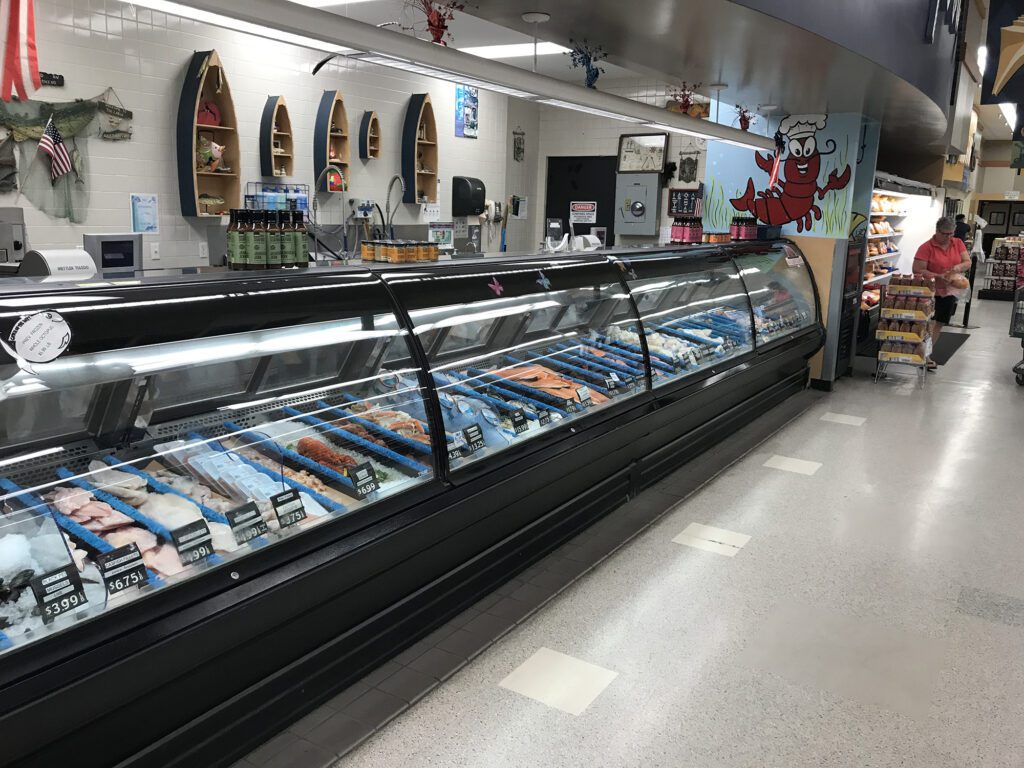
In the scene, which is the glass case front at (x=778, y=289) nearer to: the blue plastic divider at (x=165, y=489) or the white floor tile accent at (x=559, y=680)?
the white floor tile accent at (x=559, y=680)

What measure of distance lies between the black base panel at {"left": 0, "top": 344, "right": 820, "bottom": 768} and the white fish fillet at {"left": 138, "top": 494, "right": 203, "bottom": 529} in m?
0.25

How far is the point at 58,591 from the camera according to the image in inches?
68.7

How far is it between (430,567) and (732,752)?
1125 millimetres

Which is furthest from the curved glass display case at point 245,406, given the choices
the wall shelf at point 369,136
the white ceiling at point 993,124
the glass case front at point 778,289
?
the white ceiling at point 993,124

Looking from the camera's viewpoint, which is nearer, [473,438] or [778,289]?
[473,438]

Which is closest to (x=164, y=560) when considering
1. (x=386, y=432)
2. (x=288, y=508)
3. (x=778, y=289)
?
(x=288, y=508)

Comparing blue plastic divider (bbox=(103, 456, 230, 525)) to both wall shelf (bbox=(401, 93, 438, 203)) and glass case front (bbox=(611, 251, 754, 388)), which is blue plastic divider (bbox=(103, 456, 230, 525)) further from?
wall shelf (bbox=(401, 93, 438, 203))

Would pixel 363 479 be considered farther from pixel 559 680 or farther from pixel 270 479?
pixel 559 680

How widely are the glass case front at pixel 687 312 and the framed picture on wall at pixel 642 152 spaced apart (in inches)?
240

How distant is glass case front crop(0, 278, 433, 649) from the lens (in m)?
1.86

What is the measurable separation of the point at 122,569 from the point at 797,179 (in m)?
7.02

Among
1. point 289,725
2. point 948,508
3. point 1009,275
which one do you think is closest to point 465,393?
point 289,725

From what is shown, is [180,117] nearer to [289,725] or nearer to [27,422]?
[27,422]

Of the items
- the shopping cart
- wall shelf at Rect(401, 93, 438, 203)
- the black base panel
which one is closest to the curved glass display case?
the black base panel
